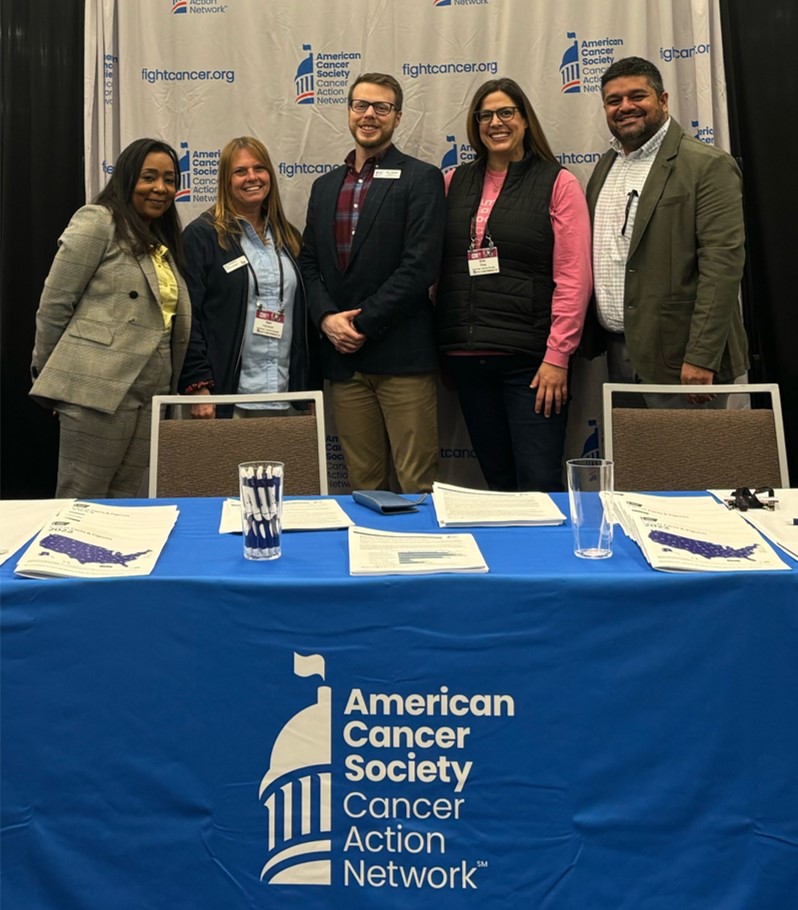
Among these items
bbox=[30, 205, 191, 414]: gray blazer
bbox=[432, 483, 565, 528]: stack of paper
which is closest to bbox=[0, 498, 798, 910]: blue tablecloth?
bbox=[432, 483, 565, 528]: stack of paper

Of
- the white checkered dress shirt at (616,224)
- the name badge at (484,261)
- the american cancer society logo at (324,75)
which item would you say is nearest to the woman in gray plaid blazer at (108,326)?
the american cancer society logo at (324,75)

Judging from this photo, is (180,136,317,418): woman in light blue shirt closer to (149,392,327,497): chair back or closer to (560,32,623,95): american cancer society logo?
(149,392,327,497): chair back

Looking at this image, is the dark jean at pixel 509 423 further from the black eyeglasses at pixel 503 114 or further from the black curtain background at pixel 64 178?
the black curtain background at pixel 64 178

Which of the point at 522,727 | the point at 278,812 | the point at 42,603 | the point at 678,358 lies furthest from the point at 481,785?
the point at 678,358

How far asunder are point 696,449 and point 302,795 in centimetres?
135

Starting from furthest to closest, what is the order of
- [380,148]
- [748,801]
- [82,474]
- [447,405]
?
1. [447,405]
2. [380,148]
3. [82,474]
4. [748,801]

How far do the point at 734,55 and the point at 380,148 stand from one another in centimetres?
138

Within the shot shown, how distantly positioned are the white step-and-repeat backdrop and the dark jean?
1.31 ft

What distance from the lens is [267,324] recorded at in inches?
132

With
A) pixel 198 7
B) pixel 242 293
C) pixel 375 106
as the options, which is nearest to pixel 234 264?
pixel 242 293

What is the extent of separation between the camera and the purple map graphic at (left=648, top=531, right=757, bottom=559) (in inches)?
58.1

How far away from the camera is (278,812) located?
1.37 m

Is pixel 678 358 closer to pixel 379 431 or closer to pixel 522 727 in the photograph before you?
pixel 379 431

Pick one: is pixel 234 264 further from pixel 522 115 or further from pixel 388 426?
pixel 522 115
